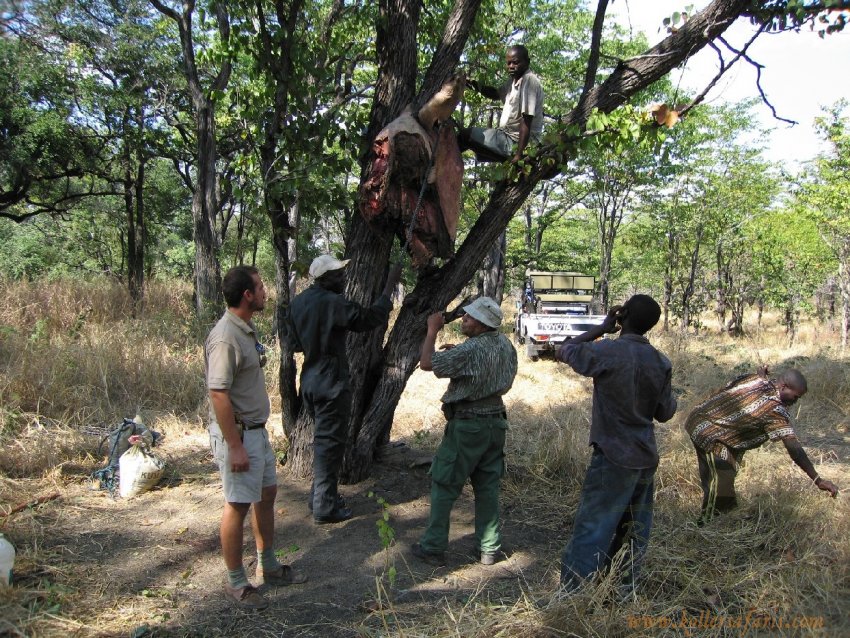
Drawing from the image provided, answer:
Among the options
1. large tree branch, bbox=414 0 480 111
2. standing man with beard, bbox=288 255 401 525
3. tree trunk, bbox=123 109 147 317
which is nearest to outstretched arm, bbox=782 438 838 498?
standing man with beard, bbox=288 255 401 525

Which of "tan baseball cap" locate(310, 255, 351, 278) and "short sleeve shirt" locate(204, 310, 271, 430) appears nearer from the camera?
"short sleeve shirt" locate(204, 310, 271, 430)

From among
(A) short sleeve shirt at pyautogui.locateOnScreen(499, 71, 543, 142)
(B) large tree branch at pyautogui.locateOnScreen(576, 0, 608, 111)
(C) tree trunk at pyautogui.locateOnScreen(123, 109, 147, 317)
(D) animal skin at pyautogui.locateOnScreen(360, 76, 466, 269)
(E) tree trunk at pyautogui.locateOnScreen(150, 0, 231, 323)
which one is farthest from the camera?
(C) tree trunk at pyautogui.locateOnScreen(123, 109, 147, 317)

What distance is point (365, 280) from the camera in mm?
4574

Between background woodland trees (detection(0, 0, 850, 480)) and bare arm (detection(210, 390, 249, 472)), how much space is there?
1.66 m

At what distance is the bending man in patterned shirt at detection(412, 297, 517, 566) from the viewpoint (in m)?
3.48

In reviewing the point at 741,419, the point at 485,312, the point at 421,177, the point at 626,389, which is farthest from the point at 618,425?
the point at 421,177

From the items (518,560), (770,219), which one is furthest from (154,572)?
A: (770,219)

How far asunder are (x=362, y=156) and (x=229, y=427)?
2.48 m

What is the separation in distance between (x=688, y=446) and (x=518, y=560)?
2.46 m

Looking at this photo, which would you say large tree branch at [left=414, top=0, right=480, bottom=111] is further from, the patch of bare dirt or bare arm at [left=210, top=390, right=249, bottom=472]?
the patch of bare dirt

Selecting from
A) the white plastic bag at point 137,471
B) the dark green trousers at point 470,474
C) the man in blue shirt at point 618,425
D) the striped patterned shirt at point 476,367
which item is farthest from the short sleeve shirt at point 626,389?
the white plastic bag at point 137,471

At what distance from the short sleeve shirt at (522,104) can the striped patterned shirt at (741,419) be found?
92.2 inches

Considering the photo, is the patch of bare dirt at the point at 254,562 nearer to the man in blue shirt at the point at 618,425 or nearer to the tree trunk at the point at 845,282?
the man in blue shirt at the point at 618,425

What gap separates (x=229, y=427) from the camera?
295 centimetres
